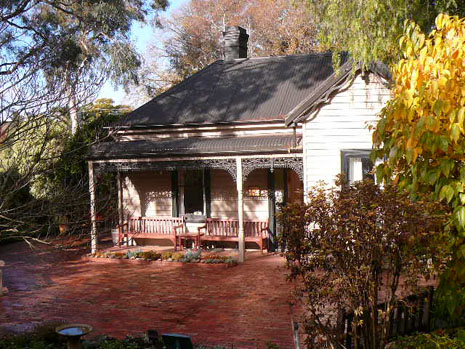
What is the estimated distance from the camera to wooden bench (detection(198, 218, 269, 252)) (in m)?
16.2

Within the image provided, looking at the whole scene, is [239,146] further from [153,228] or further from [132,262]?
[132,262]

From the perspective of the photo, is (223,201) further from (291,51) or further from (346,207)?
(291,51)

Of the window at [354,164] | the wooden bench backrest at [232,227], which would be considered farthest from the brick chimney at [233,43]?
the window at [354,164]

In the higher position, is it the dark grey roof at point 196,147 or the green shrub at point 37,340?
the dark grey roof at point 196,147

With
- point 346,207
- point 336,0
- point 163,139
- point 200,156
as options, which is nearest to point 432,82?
point 346,207

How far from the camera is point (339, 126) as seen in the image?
14.1 m

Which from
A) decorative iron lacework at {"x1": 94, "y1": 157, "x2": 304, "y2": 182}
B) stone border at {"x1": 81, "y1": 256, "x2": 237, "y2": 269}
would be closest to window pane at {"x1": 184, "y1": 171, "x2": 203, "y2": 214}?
decorative iron lacework at {"x1": 94, "y1": 157, "x2": 304, "y2": 182}

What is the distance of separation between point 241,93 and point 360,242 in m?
13.7

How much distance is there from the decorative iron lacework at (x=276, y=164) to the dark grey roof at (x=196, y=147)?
1.00 feet

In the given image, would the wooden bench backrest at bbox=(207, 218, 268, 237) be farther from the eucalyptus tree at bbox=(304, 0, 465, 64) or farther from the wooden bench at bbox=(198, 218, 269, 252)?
the eucalyptus tree at bbox=(304, 0, 465, 64)

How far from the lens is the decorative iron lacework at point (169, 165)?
608 inches

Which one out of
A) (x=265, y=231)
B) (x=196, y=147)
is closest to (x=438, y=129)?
(x=196, y=147)

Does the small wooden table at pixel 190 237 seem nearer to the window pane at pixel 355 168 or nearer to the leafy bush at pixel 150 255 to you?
the leafy bush at pixel 150 255

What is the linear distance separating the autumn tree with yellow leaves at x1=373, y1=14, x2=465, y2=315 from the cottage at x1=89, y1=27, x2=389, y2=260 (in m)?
7.01
